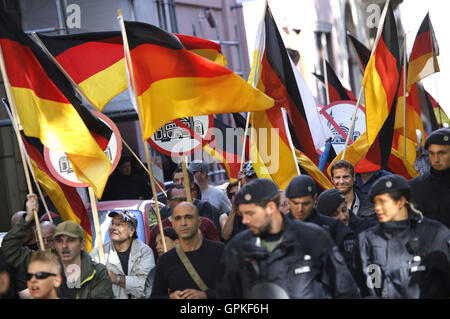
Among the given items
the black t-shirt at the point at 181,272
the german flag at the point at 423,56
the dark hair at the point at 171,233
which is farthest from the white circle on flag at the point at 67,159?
the german flag at the point at 423,56

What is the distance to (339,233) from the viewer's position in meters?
6.98

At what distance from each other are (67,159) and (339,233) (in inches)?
124

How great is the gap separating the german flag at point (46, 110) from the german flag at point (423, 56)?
4.92 m

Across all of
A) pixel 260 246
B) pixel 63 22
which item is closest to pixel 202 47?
Answer: pixel 260 246

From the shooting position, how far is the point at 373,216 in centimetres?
840

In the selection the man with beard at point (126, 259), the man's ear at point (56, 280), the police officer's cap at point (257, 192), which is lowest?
the man with beard at point (126, 259)

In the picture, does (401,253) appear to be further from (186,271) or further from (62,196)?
(62,196)

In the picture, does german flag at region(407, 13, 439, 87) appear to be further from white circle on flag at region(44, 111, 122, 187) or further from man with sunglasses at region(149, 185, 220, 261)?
white circle on flag at region(44, 111, 122, 187)

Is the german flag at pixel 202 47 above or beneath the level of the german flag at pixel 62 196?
above

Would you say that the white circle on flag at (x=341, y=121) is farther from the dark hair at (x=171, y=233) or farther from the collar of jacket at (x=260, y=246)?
the collar of jacket at (x=260, y=246)

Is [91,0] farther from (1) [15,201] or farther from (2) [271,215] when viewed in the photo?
(2) [271,215]

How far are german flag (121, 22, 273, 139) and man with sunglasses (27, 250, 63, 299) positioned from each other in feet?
8.94

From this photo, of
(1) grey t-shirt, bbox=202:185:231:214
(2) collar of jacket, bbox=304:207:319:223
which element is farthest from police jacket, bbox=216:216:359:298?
(1) grey t-shirt, bbox=202:185:231:214

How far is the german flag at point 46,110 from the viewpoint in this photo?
8.22 m
